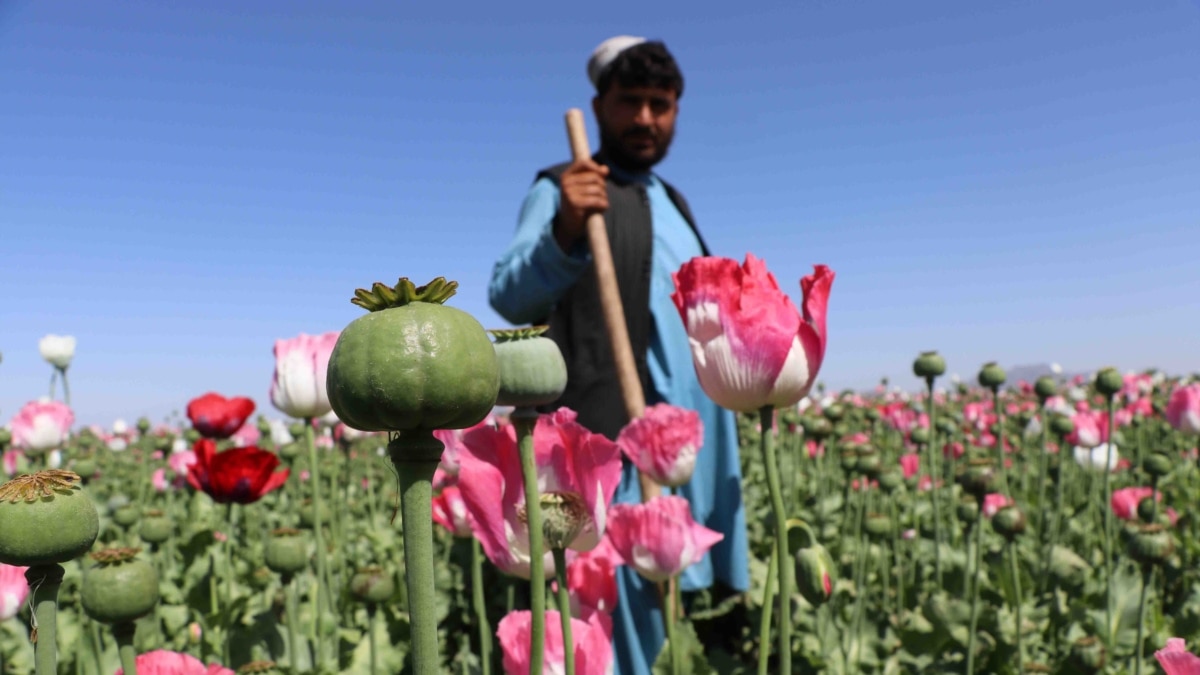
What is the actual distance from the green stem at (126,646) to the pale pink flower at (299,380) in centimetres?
65

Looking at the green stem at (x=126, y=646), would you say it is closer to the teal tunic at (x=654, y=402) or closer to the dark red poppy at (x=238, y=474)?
the dark red poppy at (x=238, y=474)

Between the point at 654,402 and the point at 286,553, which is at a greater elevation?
the point at 654,402

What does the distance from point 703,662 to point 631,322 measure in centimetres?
108

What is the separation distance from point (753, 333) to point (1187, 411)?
9.21ft

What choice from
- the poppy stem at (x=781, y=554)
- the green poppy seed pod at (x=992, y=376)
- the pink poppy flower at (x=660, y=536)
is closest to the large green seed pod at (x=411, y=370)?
the poppy stem at (x=781, y=554)

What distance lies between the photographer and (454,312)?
1.35 feet

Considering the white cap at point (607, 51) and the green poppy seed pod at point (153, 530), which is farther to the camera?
the white cap at point (607, 51)

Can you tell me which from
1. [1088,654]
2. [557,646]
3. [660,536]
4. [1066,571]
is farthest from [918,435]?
[557,646]

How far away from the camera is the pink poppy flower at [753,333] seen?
0.82 metres

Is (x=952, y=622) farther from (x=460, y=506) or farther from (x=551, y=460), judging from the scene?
(x=551, y=460)

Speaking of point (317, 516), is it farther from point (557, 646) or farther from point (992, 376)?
point (992, 376)

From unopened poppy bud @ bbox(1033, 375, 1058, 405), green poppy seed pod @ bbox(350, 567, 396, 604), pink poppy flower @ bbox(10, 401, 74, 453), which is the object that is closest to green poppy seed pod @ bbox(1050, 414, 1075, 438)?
unopened poppy bud @ bbox(1033, 375, 1058, 405)

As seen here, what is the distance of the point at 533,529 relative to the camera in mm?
582

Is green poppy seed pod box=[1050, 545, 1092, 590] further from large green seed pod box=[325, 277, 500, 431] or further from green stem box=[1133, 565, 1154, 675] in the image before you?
large green seed pod box=[325, 277, 500, 431]
